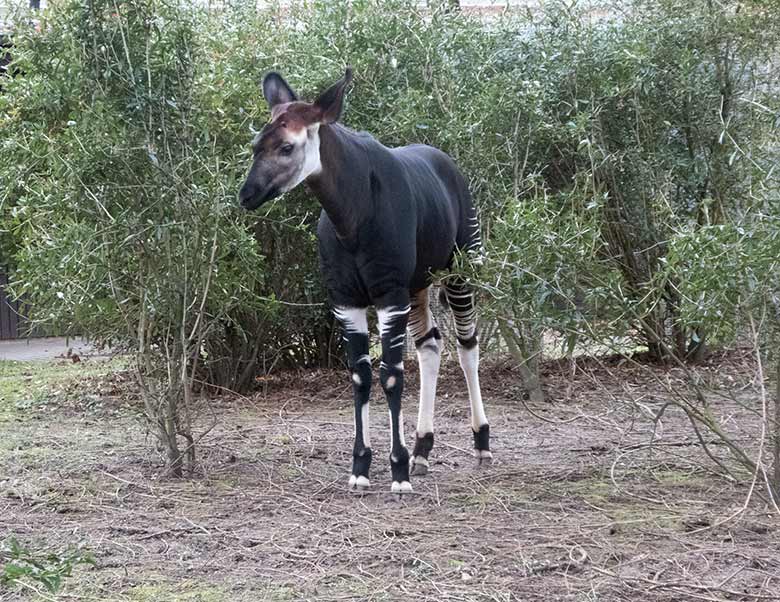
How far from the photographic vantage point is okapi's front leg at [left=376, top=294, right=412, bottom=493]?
4.70 metres

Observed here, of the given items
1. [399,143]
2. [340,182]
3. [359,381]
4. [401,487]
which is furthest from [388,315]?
[399,143]

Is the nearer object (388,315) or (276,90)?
(276,90)

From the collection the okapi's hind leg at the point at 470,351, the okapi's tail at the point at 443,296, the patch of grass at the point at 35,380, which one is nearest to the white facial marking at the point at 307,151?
the okapi's hind leg at the point at 470,351

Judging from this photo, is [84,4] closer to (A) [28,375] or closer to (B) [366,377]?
(B) [366,377]

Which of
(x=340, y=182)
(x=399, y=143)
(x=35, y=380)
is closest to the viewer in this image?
(x=340, y=182)

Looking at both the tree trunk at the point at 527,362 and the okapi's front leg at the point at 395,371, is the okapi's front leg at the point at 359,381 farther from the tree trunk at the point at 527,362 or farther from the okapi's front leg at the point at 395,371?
the tree trunk at the point at 527,362

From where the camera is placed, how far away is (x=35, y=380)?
924cm

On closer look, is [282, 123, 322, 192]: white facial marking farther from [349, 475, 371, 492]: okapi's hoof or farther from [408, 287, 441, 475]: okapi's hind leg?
[349, 475, 371, 492]: okapi's hoof

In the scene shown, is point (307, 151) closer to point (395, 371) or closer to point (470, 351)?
point (395, 371)

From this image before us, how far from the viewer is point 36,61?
5191mm

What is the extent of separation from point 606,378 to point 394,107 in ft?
9.62

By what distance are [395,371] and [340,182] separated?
907 mm

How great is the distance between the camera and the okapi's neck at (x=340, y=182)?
4.49 meters

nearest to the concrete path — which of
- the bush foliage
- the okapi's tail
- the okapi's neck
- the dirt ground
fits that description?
the bush foliage
